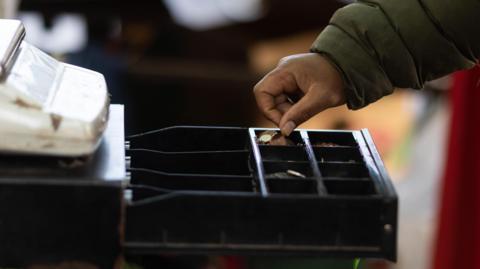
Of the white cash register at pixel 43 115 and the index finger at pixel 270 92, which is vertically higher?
the white cash register at pixel 43 115

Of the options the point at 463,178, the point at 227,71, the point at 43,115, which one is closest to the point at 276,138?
the point at 43,115

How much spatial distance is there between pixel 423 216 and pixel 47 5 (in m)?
1.40

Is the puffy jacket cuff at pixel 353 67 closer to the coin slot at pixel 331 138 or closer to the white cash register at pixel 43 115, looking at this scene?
the coin slot at pixel 331 138

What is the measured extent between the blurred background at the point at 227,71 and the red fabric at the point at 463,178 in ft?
2.60

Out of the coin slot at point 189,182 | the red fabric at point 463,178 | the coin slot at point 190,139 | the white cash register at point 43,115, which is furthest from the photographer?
the red fabric at point 463,178

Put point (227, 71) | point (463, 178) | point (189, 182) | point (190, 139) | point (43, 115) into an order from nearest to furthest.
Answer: point (43, 115), point (189, 182), point (190, 139), point (463, 178), point (227, 71)

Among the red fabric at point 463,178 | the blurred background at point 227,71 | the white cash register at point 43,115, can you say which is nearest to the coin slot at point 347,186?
the white cash register at point 43,115

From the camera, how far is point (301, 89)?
1110mm

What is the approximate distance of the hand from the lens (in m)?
1.08

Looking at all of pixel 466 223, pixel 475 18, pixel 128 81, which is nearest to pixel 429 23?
pixel 475 18

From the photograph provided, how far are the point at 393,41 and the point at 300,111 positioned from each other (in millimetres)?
157

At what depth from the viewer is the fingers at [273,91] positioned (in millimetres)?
1115

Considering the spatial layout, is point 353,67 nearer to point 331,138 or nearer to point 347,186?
point 331,138

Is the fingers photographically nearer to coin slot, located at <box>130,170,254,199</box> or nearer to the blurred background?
coin slot, located at <box>130,170,254,199</box>
